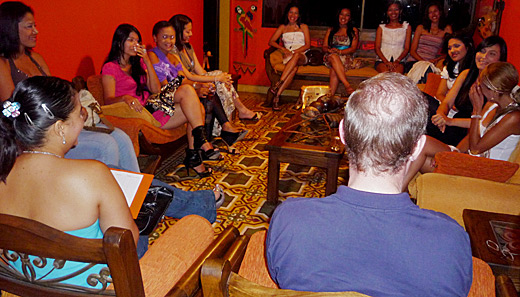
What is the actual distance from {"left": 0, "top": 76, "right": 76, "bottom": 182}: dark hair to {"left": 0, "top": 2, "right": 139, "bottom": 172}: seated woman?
1253 millimetres

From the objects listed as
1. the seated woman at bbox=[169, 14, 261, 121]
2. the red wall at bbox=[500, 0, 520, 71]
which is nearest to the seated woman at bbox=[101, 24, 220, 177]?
the seated woman at bbox=[169, 14, 261, 121]

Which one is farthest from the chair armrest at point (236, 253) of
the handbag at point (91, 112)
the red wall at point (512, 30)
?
the red wall at point (512, 30)

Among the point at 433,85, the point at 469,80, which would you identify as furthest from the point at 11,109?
the point at 433,85

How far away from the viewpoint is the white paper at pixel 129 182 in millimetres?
1733

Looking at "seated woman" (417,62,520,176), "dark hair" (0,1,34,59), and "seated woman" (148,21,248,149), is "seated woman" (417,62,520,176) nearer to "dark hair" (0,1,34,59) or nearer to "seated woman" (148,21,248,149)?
"seated woman" (148,21,248,149)

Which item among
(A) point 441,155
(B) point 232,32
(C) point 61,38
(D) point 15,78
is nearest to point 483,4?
(B) point 232,32

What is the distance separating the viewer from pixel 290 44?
6.14 metres

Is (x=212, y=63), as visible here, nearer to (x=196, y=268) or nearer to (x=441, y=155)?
(x=441, y=155)

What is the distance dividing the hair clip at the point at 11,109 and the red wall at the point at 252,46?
5.58 m

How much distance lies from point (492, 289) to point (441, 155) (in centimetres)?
113

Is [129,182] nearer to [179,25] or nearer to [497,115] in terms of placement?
[497,115]

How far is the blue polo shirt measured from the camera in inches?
36.0

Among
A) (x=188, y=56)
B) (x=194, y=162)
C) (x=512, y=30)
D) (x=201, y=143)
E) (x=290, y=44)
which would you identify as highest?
(x=512, y=30)

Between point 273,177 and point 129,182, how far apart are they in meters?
1.47
